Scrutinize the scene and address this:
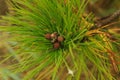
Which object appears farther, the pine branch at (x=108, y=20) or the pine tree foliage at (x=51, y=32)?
the pine branch at (x=108, y=20)

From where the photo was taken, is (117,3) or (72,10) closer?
(72,10)

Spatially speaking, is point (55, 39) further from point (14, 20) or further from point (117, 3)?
point (117, 3)

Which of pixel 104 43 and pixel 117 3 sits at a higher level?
pixel 117 3

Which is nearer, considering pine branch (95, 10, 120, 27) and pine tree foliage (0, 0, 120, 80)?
pine tree foliage (0, 0, 120, 80)

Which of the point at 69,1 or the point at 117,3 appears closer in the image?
the point at 69,1

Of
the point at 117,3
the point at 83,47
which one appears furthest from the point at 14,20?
the point at 117,3

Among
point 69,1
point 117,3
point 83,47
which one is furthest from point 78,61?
point 117,3

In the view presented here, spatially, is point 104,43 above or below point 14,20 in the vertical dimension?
below

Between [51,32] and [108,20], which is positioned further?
[108,20]

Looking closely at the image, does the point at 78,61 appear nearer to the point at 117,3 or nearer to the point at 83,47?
the point at 83,47
